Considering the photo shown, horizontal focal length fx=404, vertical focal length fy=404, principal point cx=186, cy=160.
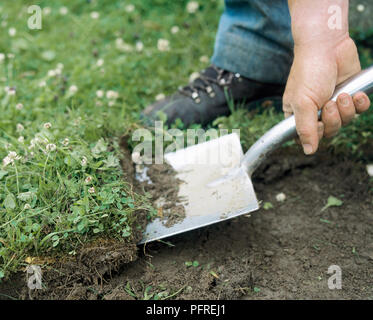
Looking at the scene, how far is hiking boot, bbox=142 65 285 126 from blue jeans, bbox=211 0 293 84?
0.15 ft

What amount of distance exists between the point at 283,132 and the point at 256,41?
2.19 feet

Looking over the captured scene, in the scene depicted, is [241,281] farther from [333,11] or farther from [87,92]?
[87,92]

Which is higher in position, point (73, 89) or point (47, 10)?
point (47, 10)

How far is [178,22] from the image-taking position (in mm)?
2725

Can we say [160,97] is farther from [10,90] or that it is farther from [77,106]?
[10,90]

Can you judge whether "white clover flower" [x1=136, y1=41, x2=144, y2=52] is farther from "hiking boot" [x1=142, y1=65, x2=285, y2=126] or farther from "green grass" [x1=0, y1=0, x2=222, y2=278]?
"hiking boot" [x1=142, y1=65, x2=285, y2=126]

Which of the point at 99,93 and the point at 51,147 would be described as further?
the point at 99,93

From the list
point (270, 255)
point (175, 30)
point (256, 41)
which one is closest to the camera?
point (270, 255)

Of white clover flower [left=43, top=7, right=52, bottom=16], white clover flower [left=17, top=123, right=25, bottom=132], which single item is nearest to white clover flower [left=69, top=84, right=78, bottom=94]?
white clover flower [left=17, top=123, right=25, bottom=132]

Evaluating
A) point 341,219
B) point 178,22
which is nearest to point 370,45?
point 178,22

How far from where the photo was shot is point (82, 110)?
6.13 feet

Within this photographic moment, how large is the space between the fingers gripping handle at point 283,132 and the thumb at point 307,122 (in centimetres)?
7

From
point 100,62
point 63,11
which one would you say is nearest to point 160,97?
point 100,62

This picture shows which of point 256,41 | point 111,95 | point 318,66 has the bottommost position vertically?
point 111,95
